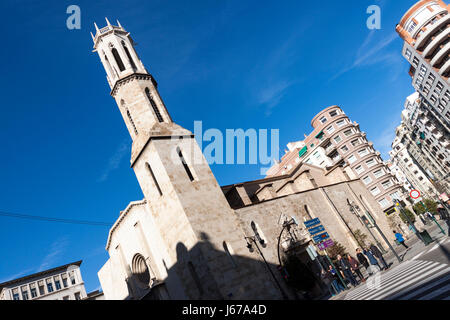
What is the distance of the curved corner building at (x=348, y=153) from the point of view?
53000 millimetres

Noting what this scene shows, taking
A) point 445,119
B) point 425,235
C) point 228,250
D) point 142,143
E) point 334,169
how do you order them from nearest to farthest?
point 425,235, point 228,250, point 142,143, point 334,169, point 445,119

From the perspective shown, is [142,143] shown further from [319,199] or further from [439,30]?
[439,30]

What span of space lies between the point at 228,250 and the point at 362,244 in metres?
14.2

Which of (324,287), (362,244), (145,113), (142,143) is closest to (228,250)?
(324,287)

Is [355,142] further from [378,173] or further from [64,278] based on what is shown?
[64,278]

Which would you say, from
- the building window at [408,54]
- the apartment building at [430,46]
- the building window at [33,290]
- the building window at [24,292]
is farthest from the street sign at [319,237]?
the building window at [408,54]

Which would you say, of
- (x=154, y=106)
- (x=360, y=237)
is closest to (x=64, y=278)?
(x=154, y=106)

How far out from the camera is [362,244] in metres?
25.7

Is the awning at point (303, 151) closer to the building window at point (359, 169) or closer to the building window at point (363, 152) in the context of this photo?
the building window at point (363, 152)

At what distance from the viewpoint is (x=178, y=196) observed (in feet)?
60.2

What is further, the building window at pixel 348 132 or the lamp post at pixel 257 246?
the building window at pixel 348 132

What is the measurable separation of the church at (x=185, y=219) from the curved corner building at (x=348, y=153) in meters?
27.5

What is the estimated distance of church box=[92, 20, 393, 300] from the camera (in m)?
17.3
